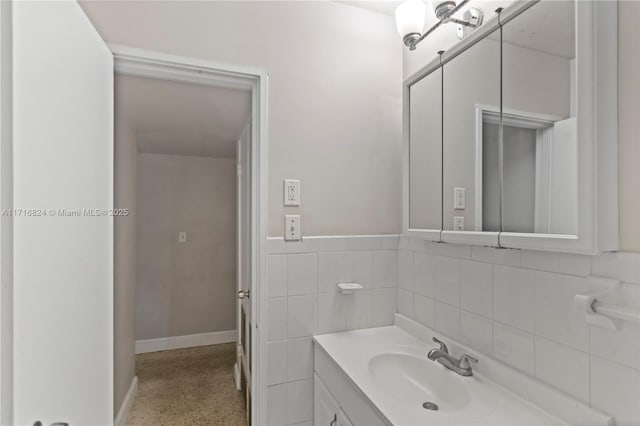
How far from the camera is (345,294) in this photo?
1569mm

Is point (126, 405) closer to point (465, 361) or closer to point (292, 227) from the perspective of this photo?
point (292, 227)

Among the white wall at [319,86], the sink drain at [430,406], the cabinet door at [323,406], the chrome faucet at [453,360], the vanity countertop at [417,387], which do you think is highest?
the white wall at [319,86]

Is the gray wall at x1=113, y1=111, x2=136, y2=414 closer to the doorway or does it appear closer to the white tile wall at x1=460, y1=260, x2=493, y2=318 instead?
the doorway

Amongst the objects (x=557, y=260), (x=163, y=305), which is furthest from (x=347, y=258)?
(x=163, y=305)

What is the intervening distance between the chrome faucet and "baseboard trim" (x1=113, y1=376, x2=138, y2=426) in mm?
1895

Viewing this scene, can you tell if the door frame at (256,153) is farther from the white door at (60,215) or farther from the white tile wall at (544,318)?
the white tile wall at (544,318)

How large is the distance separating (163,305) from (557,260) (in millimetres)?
3445

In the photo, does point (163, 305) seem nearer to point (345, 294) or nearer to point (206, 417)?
point (206, 417)

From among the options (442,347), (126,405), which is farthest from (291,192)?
(126,405)

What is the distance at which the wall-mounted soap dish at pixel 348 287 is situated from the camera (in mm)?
1498

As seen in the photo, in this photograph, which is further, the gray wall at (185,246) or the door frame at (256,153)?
the gray wall at (185,246)

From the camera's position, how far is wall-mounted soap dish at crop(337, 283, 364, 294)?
4.91ft

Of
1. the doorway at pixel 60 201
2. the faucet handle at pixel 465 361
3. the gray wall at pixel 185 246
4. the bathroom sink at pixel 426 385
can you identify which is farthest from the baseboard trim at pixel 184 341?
the faucet handle at pixel 465 361

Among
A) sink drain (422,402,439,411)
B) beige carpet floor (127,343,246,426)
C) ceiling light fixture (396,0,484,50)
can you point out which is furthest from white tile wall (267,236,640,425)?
beige carpet floor (127,343,246,426)
